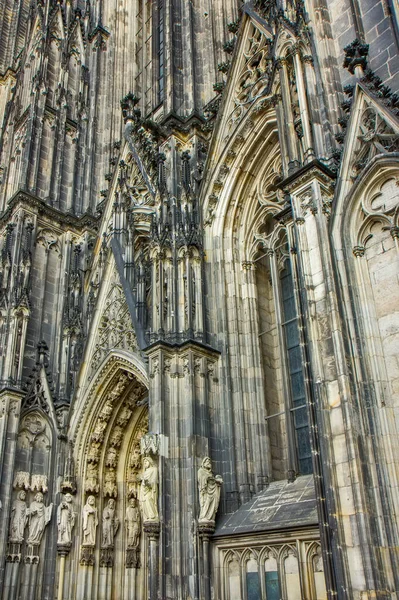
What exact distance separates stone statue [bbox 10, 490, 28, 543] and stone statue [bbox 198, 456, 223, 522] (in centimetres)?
527

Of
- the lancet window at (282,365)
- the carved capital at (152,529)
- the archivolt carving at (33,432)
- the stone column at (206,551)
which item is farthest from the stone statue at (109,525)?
the lancet window at (282,365)

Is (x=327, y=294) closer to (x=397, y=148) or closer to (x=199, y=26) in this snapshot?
(x=397, y=148)

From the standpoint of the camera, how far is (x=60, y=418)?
604 inches

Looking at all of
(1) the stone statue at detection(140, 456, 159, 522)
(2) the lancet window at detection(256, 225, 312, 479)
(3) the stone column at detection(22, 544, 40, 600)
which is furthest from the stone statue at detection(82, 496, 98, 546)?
(2) the lancet window at detection(256, 225, 312, 479)

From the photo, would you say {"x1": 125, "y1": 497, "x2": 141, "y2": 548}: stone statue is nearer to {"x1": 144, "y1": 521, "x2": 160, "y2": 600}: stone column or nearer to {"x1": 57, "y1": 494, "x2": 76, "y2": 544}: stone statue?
{"x1": 57, "y1": 494, "x2": 76, "y2": 544}: stone statue

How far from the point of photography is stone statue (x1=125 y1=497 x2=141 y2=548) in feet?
47.0

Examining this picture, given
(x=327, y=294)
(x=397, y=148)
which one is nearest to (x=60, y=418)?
(x=327, y=294)

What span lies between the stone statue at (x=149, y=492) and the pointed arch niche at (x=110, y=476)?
2.73m

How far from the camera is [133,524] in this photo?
572 inches

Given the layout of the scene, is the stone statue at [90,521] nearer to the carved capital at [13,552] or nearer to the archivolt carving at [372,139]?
the carved capital at [13,552]

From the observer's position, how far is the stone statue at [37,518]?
1388 centimetres

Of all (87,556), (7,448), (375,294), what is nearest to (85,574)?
(87,556)

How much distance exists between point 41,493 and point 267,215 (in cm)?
809

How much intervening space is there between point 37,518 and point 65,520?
2.35 feet
